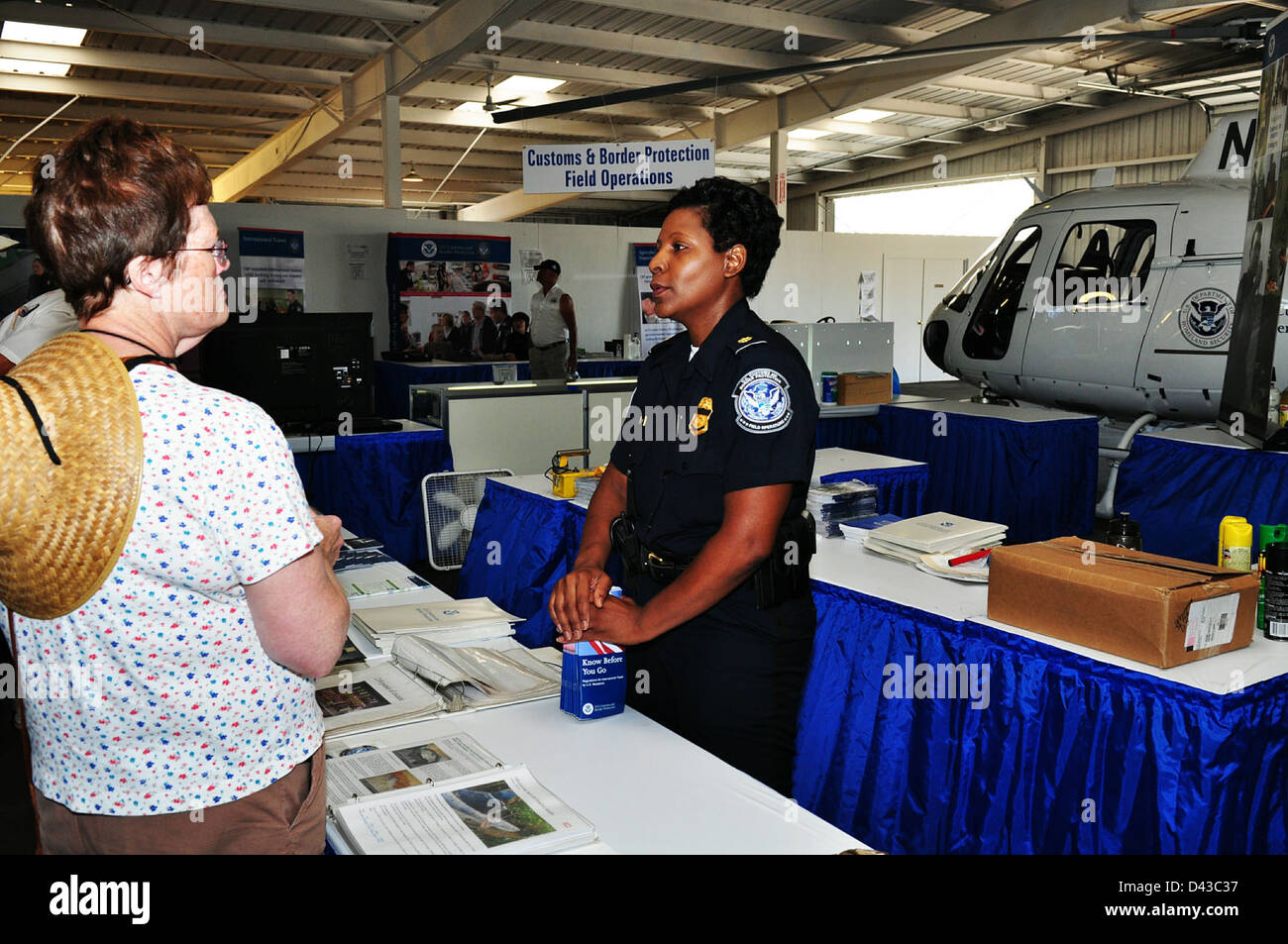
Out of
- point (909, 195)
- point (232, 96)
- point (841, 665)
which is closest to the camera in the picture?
point (841, 665)

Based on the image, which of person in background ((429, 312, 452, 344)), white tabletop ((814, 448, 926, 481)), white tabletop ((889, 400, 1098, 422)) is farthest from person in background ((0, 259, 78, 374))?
person in background ((429, 312, 452, 344))

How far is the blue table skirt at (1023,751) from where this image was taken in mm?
1760

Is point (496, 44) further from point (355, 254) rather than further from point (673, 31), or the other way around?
point (355, 254)

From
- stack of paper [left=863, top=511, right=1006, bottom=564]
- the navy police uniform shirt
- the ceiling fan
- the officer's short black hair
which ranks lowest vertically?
stack of paper [left=863, top=511, right=1006, bottom=564]

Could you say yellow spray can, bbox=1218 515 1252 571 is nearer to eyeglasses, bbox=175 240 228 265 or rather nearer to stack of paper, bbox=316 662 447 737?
stack of paper, bbox=316 662 447 737

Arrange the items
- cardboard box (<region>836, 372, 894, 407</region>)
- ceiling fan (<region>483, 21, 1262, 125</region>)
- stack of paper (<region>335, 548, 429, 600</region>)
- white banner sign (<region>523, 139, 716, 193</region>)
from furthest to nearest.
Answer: white banner sign (<region>523, 139, 716, 193</region>), cardboard box (<region>836, 372, 894, 407</region>), ceiling fan (<region>483, 21, 1262, 125</region>), stack of paper (<region>335, 548, 429, 600</region>)

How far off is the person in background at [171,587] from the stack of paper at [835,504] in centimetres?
205

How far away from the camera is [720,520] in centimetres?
183

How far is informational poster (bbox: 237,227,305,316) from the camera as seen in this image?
9.43m

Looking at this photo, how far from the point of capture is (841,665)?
2469mm

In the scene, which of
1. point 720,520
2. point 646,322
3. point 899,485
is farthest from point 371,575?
point 646,322

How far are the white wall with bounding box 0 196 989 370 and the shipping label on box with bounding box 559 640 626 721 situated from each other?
26.7ft

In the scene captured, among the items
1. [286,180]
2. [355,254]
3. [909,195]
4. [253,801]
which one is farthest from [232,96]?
[909,195]
